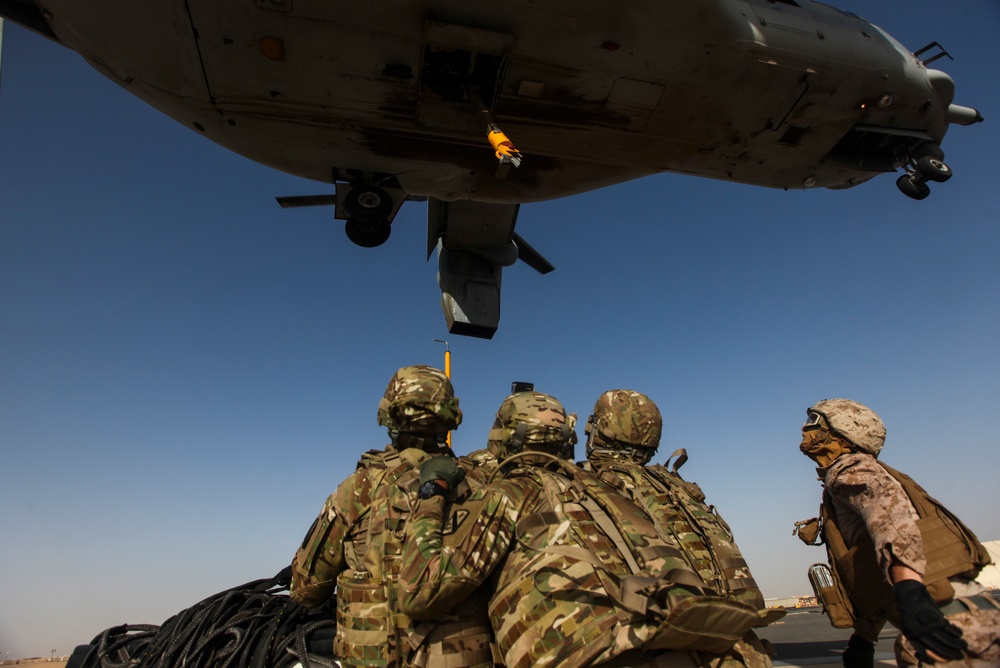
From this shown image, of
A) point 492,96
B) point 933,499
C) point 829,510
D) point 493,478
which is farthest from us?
point 492,96

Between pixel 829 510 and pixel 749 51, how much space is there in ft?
15.8

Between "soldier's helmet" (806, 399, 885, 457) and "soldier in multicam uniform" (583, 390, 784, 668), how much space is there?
0.92 meters

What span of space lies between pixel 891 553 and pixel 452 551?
230 cm

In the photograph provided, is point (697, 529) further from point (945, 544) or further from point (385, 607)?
point (385, 607)

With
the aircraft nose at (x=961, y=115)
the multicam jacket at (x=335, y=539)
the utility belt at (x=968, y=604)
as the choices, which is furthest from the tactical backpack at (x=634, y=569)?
the aircraft nose at (x=961, y=115)

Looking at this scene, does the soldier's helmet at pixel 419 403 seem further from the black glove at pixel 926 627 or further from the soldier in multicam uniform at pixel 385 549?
the black glove at pixel 926 627

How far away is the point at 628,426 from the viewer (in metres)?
4.02

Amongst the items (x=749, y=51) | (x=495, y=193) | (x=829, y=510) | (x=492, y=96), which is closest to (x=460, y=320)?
(x=495, y=193)

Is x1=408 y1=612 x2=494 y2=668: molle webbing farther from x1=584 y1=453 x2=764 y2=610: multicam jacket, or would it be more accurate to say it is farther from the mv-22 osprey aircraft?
the mv-22 osprey aircraft

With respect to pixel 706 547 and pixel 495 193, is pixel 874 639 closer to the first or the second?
pixel 706 547

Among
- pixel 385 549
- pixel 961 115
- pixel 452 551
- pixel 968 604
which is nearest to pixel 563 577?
pixel 452 551

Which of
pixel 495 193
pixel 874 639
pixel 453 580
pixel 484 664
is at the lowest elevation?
pixel 874 639

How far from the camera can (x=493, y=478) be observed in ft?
9.66

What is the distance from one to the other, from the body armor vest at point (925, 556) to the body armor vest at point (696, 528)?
2.74 ft
